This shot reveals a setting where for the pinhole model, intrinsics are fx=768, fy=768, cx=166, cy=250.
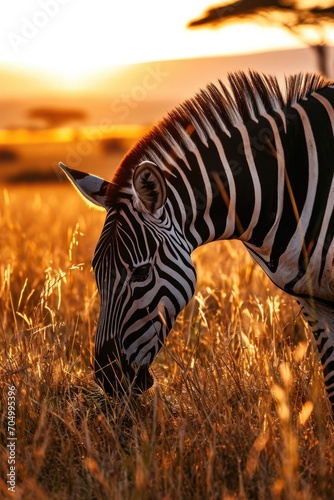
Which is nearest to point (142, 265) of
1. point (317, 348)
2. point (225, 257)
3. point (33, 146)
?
point (317, 348)

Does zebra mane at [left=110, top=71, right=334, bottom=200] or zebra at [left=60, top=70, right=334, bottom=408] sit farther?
zebra mane at [left=110, top=71, right=334, bottom=200]

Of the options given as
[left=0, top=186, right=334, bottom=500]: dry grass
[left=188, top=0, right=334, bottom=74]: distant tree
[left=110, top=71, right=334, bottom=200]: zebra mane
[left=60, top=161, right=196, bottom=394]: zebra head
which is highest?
[left=188, top=0, right=334, bottom=74]: distant tree

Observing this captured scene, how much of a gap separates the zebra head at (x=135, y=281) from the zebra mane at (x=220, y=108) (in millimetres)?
212

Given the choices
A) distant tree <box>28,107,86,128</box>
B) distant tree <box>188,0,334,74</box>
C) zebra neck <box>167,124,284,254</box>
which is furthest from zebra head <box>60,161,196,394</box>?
distant tree <box>28,107,86,128</box>

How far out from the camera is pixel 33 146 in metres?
30.8

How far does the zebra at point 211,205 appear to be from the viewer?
10.3 ft

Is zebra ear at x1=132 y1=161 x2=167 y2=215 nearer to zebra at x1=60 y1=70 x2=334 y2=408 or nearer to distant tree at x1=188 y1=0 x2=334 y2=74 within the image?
zebra at x1=60 y1=70 x2=334 y2=408

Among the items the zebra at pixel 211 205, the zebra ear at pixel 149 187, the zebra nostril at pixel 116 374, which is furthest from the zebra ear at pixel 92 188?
the zebra nostril at pixel 116 374

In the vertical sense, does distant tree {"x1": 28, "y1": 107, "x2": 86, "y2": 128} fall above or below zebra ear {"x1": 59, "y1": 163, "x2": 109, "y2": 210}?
above

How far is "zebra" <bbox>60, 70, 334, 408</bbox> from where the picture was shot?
3.15 meters

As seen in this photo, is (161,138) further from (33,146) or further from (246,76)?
(33,146)

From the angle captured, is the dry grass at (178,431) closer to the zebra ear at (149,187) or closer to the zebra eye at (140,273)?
the zebra eye at (140,273)

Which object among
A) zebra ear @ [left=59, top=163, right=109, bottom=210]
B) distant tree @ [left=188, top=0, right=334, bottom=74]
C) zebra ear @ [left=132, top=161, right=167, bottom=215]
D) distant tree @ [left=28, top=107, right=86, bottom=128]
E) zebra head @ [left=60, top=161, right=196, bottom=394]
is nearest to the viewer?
zebra ear @ [left=132, top=161, right=167, bottom=215]

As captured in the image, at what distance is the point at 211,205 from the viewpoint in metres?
3.33
